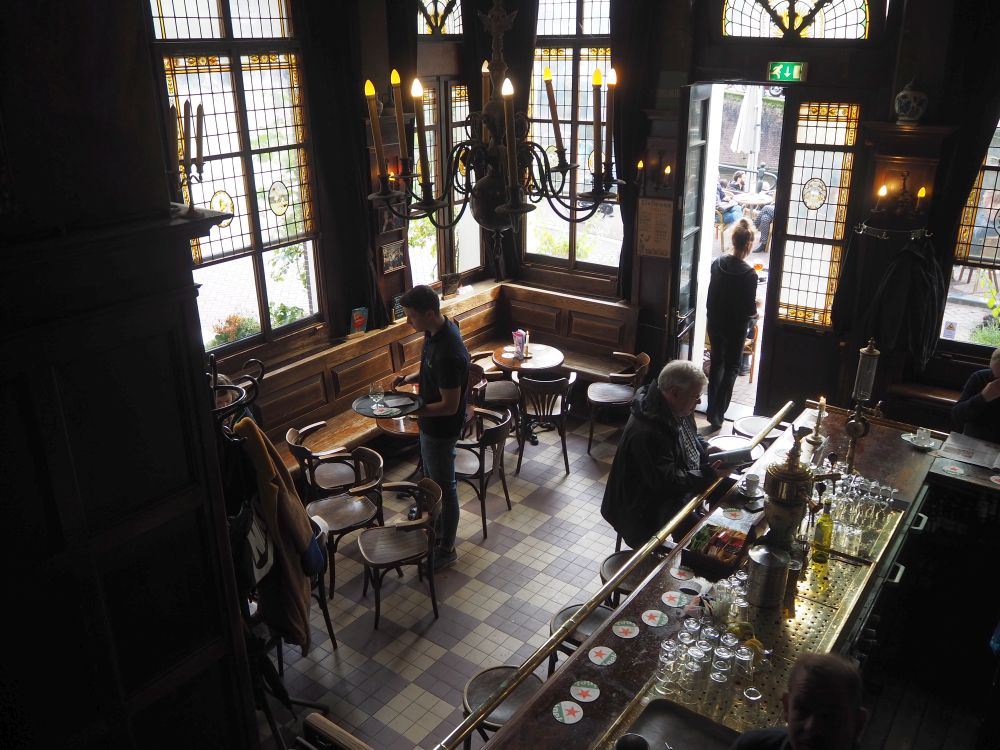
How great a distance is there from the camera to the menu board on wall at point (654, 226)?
27.2 ft

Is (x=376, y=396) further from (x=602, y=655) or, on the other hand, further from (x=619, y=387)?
(x=602, y=655)

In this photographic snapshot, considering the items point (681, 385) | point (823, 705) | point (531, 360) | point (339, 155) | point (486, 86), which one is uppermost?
point (486, 86)

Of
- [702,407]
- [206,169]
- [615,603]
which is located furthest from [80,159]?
[702,407]

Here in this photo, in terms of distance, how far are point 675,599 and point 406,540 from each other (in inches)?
92.7

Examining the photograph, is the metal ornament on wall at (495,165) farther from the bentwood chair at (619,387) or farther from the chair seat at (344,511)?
the bentwood chair at (619,387)

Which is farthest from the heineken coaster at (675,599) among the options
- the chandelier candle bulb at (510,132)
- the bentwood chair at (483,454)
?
the bentwood chair at (483,454)

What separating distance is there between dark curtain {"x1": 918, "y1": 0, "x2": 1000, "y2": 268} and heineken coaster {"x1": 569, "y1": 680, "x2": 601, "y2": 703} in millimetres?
5534

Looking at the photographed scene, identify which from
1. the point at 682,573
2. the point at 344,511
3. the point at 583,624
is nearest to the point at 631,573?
the point at 583,624

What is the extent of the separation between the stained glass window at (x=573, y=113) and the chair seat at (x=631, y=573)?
166 inches

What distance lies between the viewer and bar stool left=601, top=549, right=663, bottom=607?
4.73 metres

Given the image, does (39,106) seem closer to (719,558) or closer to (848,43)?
(719,558)

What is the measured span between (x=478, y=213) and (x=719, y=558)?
77.2 inches

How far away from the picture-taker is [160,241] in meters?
2.71

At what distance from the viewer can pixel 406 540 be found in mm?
5598
